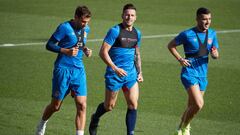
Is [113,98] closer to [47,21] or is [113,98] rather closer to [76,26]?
[76,26]

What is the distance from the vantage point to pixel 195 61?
11.1 m

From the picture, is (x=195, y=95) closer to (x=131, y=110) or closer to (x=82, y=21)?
(x=131, y=110)

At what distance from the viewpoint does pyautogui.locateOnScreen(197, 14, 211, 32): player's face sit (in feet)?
35.8

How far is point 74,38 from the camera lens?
1062cm

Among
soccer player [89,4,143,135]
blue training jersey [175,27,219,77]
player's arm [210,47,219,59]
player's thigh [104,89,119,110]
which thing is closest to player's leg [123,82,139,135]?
soccer player [89,4,143,135]

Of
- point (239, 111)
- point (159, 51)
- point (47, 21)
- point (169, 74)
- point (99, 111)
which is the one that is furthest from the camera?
point (47, 21)

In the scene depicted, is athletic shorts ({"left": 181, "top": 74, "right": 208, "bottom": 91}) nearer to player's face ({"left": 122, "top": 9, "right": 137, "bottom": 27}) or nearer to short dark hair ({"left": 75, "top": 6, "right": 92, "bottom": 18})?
player's face ({"left": 122, "top": 9, "right": 137, "bottom": 27})

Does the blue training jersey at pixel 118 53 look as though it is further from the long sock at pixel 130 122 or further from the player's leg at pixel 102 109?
the long sock at pixel 130 122

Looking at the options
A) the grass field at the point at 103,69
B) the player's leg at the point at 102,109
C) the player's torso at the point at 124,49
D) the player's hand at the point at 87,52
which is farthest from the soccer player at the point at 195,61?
the player's hand at the point at 87,52

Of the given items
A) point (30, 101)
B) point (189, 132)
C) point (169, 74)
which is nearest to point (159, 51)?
point (169, 74)

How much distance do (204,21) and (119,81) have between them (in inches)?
71.1

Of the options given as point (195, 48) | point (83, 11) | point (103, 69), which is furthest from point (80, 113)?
point (103, 69)

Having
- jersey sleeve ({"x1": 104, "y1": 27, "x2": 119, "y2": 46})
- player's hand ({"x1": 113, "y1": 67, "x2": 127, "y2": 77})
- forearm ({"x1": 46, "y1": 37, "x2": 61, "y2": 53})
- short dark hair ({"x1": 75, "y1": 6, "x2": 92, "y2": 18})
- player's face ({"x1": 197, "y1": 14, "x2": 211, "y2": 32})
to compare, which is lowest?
player's hand ({"x1": 113, "y1": 67, "x2": 127, "y2": 77})

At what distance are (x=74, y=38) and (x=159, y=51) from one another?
9286 millimetres
